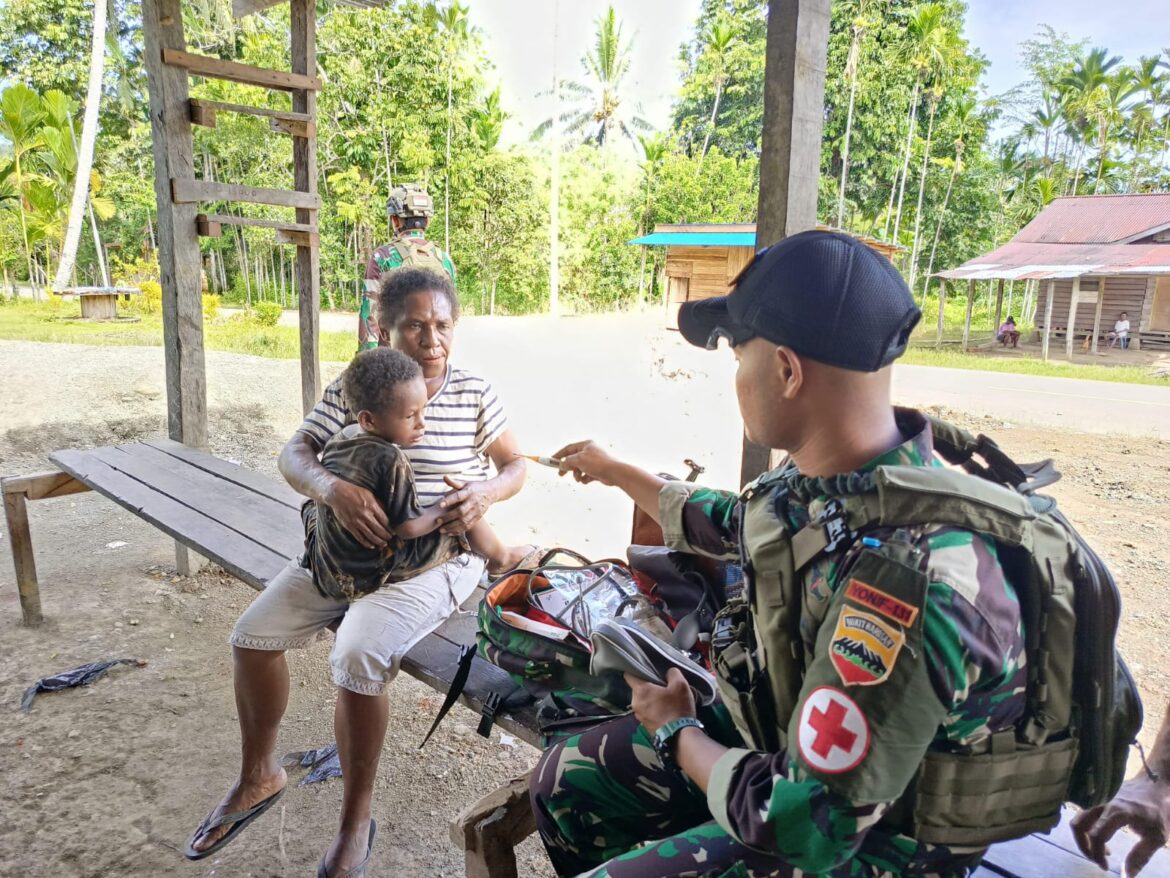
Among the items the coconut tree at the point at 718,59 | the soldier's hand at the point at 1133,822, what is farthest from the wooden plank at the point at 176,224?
the coconut tree at the point at 718,59

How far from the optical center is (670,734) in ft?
4.45

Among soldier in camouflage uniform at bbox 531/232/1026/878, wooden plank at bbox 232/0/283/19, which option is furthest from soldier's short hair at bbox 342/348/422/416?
wooden plank at bbox 232/0/283/19

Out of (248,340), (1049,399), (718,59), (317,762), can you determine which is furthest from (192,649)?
(718,59)

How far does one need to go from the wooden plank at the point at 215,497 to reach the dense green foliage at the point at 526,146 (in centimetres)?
1831

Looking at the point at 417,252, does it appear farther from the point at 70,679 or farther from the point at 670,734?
the point at 670,734

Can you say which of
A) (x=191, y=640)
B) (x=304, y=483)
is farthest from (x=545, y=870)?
(x=191, y=640)

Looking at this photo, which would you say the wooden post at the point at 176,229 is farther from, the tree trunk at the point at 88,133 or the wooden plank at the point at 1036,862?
the tree trunk at the point at 88,133

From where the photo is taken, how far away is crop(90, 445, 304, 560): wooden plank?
3395 mm

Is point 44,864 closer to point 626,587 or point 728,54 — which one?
point 626,587

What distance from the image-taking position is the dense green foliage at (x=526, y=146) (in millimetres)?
21516

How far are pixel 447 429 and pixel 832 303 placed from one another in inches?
63.6

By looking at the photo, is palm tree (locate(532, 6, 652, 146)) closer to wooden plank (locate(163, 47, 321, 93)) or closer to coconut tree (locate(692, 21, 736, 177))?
coconut tree (locate(692, 21, 736, 177))

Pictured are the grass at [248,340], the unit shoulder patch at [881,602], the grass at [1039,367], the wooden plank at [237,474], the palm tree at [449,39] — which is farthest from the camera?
the palm tree at [449,39]

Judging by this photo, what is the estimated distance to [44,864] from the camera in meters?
2.50
